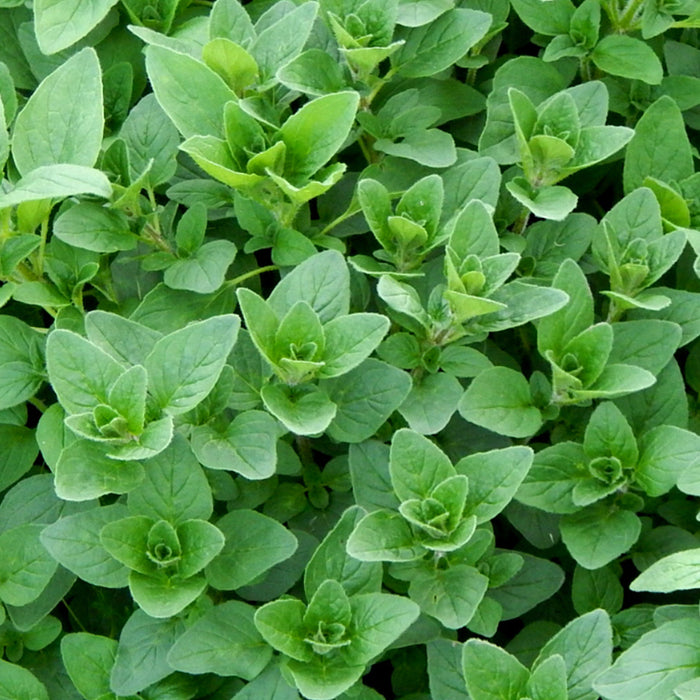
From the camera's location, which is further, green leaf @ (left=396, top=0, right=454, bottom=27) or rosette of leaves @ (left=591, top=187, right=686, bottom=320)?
green leaf @ (left=396, top=0, right=454, bottom=27)

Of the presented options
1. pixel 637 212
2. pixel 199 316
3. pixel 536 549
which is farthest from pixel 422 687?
pixel 637 212

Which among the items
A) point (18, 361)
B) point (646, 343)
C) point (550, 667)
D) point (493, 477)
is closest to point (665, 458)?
point (646, 343)

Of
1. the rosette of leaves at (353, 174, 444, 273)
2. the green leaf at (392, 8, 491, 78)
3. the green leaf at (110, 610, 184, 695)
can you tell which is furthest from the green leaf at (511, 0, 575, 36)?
the green leaf at (110, 610, 184, 695)

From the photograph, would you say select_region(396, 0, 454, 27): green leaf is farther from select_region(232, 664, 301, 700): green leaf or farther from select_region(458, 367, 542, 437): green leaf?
select_region(232, 664, 301, 700): green leaf

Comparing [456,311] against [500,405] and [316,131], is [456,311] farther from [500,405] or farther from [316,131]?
[316,131]

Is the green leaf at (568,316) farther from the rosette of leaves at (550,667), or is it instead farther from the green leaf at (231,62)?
the green leaf at (231,62)

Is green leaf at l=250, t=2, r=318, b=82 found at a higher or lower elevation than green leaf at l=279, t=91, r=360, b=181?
higher

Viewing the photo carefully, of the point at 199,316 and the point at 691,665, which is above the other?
the point at 199,316

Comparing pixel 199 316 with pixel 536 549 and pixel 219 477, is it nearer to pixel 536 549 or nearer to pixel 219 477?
pixel 219 477
